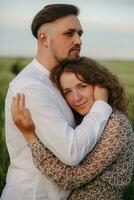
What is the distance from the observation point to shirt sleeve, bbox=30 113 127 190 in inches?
90.7

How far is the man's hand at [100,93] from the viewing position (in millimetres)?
2418

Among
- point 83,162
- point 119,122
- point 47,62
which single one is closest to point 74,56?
point 47,62

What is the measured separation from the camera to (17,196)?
2436 mm

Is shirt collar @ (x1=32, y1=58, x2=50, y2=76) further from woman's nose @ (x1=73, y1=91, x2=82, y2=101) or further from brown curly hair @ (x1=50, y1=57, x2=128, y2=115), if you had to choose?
woman's nose @ (x1=73, y1=91, x2=82, y2=101)

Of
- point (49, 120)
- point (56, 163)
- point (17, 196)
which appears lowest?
point (17, 196)

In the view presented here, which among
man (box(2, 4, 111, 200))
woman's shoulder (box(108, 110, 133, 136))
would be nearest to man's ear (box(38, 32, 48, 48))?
man (box(2, 4, 111, 200))

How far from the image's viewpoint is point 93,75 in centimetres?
244

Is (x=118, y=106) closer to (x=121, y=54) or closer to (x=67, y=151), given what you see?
(x=67, y=151)

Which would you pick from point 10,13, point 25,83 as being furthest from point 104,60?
point 25,83

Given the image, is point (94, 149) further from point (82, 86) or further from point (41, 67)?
point (41, 67)

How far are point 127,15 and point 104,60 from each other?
Answer: 28cm

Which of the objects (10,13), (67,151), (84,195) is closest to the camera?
(67,151)

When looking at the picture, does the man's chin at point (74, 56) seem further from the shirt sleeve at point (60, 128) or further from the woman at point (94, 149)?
the shirt sleeve at point (60, 128)

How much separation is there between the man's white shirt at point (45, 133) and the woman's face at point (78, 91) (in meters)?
0.04
